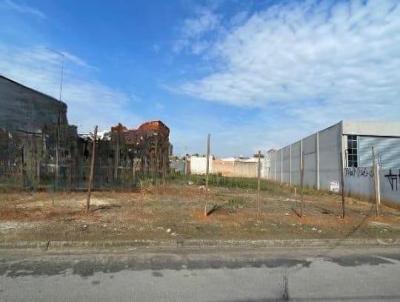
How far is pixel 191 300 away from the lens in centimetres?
565

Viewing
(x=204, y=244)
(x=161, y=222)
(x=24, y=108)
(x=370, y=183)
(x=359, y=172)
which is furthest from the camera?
(x=24, y=108)

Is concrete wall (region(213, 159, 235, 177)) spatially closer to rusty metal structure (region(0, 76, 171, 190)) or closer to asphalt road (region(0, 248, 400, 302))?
rusty metal structure (region(0, 76, 171, 190))

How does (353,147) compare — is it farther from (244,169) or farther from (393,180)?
(244,169)

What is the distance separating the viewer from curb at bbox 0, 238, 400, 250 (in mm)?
8719

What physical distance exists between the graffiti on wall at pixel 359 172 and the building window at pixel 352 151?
3.73 feet

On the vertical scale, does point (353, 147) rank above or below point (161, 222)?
above

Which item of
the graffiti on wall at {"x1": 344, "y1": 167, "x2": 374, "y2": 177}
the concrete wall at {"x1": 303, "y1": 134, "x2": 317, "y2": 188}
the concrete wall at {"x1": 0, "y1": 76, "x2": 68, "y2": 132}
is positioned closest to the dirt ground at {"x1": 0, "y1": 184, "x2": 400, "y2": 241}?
the graffiti on wall at {"x1": 344, "y1": 167, "x2": 374, "y2": 177}

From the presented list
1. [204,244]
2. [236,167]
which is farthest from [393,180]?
[236,167]

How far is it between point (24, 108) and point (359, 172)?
26.7 m

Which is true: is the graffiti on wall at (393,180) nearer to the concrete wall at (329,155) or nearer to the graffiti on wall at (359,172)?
the graffiti on wall at (359,172)

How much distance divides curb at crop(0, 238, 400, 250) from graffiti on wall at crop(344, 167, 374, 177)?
577 inches

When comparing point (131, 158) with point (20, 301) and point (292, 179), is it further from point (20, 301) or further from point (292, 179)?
point (292, 179)

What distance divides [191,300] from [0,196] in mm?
13374

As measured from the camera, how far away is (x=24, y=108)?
3622 cm
